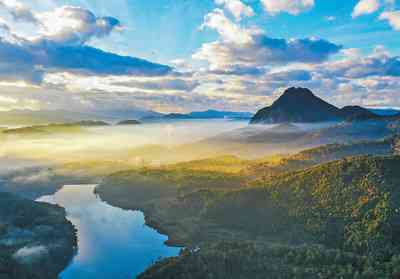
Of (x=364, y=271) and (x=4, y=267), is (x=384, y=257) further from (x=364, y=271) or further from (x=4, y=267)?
(x=4, y=267)

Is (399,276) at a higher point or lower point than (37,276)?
higher

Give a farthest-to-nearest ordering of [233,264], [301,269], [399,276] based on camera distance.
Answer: [233,264] < [301,269] < [399,276]

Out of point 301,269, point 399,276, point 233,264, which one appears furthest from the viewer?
point 233,264

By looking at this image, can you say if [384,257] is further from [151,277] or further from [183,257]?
[151,277]

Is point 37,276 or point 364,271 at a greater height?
point 364,271

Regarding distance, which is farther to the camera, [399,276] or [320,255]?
[320,255]

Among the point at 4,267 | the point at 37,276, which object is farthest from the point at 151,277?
the point at 4,267

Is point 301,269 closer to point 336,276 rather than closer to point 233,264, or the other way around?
point 336,276

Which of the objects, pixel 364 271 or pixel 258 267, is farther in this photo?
pixel 258 267

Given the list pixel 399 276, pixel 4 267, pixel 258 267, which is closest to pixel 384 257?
pixel 399 276
